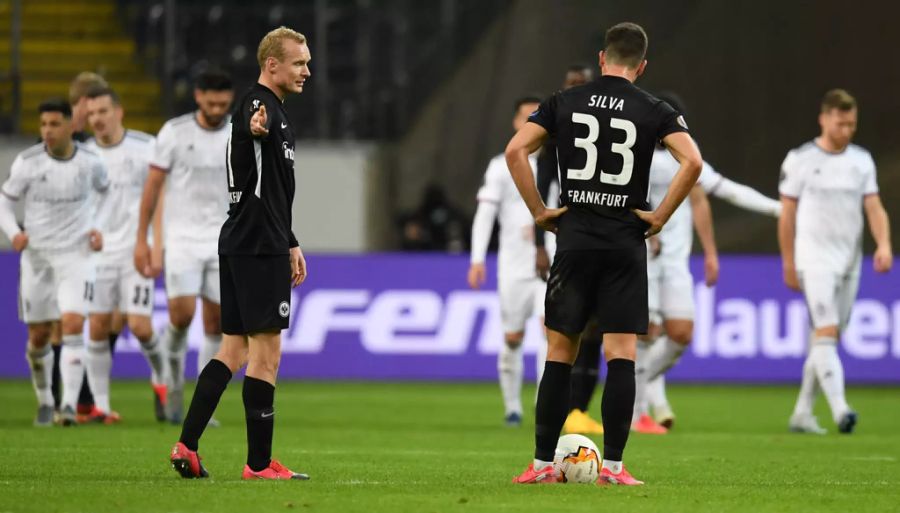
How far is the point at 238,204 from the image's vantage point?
8031mm

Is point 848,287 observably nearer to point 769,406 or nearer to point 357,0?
point 769,406

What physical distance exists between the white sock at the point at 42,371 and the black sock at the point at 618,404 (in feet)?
18.6

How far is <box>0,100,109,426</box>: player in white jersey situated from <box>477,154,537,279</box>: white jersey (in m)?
2.93

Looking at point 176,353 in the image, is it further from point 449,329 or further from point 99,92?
point 449,329

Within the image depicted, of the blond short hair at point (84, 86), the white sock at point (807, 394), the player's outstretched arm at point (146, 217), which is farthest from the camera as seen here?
the white sock at point (807, 394)

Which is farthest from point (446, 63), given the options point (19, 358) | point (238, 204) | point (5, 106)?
point (238, 204)

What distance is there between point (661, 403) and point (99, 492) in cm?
618

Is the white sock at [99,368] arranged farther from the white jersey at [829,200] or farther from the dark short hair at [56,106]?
the white jersey at [829,200]

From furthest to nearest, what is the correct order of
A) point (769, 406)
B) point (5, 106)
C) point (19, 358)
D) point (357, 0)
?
point (357, 0)
point (5, 106)
point (19, 358)
point (769, 406)

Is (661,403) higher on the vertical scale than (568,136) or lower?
lower

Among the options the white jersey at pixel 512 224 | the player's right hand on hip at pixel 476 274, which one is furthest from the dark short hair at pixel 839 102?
the player's right hand on hip at pixel 476 274

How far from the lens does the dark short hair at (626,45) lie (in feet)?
26.1

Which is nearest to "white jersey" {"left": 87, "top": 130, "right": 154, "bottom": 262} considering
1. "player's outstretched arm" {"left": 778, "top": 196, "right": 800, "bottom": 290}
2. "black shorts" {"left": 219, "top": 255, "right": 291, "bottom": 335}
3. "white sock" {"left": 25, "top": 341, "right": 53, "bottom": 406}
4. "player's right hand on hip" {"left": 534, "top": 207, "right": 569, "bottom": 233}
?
"white sock" {"left": 25, "top": 341, "right": 53, "bottom": 406}

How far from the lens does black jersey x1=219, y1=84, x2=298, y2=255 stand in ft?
26.0
